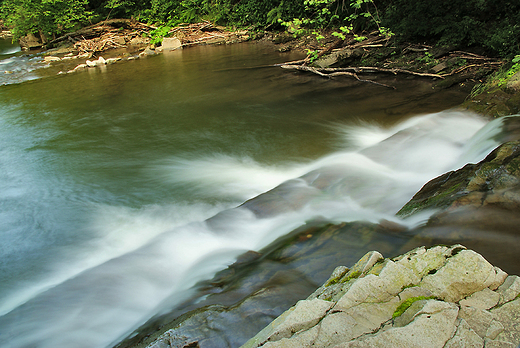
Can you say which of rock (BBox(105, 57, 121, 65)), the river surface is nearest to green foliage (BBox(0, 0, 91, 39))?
rock (BBox(105, 57, 121, 65))

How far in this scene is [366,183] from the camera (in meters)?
5.25

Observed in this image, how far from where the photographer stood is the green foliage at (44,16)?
22.6 m

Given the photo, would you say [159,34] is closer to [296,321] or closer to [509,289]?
[296,321]

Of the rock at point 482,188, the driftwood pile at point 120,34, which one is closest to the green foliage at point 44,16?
the driftwood pile at point 120,34

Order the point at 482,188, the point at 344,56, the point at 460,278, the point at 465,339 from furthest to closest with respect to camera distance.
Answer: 1. the point at 344,56
2. the point at 482,188
3. the point at 460,278
4. the point at 465,339

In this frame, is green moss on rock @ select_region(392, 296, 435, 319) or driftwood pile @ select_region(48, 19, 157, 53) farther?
driftwood pile @ select_region(48, 19, 157, 53)

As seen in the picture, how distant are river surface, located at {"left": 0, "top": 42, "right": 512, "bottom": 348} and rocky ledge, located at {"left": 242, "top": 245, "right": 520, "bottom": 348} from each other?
1463 millimetres

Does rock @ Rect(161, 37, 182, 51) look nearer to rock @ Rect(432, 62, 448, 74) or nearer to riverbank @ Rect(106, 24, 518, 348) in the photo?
rock @ Rect(432, 62, 448, 74)

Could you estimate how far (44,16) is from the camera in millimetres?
22875

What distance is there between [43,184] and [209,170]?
127 inches

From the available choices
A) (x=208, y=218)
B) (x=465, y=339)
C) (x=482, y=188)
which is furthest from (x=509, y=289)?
(x=208, y=218)

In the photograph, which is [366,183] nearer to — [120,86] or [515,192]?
[515,192]

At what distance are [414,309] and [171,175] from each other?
5.35m

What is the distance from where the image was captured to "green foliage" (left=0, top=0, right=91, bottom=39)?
22609 mm
